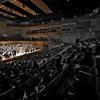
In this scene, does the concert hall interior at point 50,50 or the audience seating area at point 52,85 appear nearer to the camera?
the audience seating area at point 52,85

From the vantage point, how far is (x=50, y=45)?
704 inches

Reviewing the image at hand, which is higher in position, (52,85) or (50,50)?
(52,85)

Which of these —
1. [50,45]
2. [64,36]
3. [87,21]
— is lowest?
[50,45]

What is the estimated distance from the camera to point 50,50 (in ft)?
32.9

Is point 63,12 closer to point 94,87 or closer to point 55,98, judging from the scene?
point 94,87

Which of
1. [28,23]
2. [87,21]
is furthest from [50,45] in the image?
[28,23]

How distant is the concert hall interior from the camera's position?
8.03 feet

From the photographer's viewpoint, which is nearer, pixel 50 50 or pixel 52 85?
pixel 52 85

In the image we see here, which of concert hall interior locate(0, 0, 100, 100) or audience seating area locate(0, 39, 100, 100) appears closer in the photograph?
audience seating area locate(0, 39, 100, 100)

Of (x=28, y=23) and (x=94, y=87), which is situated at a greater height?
(x=28, y=23)

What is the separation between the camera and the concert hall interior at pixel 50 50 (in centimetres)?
245

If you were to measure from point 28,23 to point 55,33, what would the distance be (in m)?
6.09

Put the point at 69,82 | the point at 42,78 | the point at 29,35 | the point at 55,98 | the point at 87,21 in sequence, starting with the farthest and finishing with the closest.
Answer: the point at 29,35, the point at 87,21, the point at 69,82, the point at 42,78, the point at 55,98

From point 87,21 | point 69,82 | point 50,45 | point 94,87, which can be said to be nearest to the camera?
point 69,82
